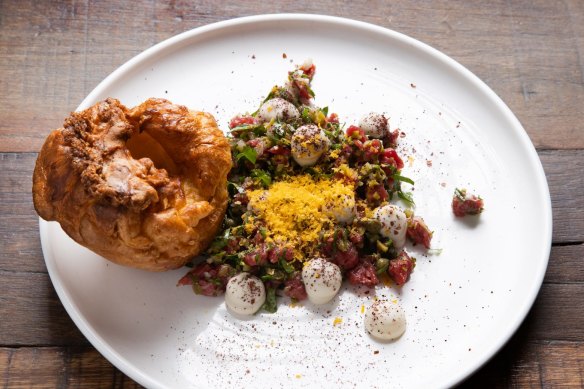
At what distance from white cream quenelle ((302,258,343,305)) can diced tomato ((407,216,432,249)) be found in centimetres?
55

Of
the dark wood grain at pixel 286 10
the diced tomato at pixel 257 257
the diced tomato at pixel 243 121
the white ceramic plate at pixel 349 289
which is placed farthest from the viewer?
the dark wood grain at pixel 286 10

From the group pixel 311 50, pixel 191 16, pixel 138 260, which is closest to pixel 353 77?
pixel 311 50

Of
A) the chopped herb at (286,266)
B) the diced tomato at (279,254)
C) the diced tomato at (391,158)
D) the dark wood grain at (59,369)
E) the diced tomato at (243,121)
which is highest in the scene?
the diced tomato at (391,158)

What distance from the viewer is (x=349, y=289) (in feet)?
14.2

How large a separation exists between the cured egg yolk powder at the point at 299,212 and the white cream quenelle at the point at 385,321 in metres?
0.53

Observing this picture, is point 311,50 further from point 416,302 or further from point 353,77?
point 416,302

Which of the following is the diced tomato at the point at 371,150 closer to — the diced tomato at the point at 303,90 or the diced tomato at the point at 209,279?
the diced tomato at the point at 303,90

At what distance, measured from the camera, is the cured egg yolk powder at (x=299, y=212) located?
170 inches

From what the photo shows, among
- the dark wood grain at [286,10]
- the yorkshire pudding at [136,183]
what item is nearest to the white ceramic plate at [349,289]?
the yorkshire pudding at [136,183]

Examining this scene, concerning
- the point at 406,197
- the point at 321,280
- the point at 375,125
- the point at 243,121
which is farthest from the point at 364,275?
the point at 243,121

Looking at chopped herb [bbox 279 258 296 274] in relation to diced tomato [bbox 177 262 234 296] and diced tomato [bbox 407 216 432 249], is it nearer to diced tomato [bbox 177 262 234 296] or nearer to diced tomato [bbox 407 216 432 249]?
diced tomato [bbox 177 262 234 296]

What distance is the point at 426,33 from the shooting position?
18.9ft

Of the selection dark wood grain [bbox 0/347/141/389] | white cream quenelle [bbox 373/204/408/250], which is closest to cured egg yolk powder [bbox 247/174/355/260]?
white cream quenelle [bbox 373/204/408/250]

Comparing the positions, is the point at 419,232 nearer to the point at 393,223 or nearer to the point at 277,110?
the point at 393,223
